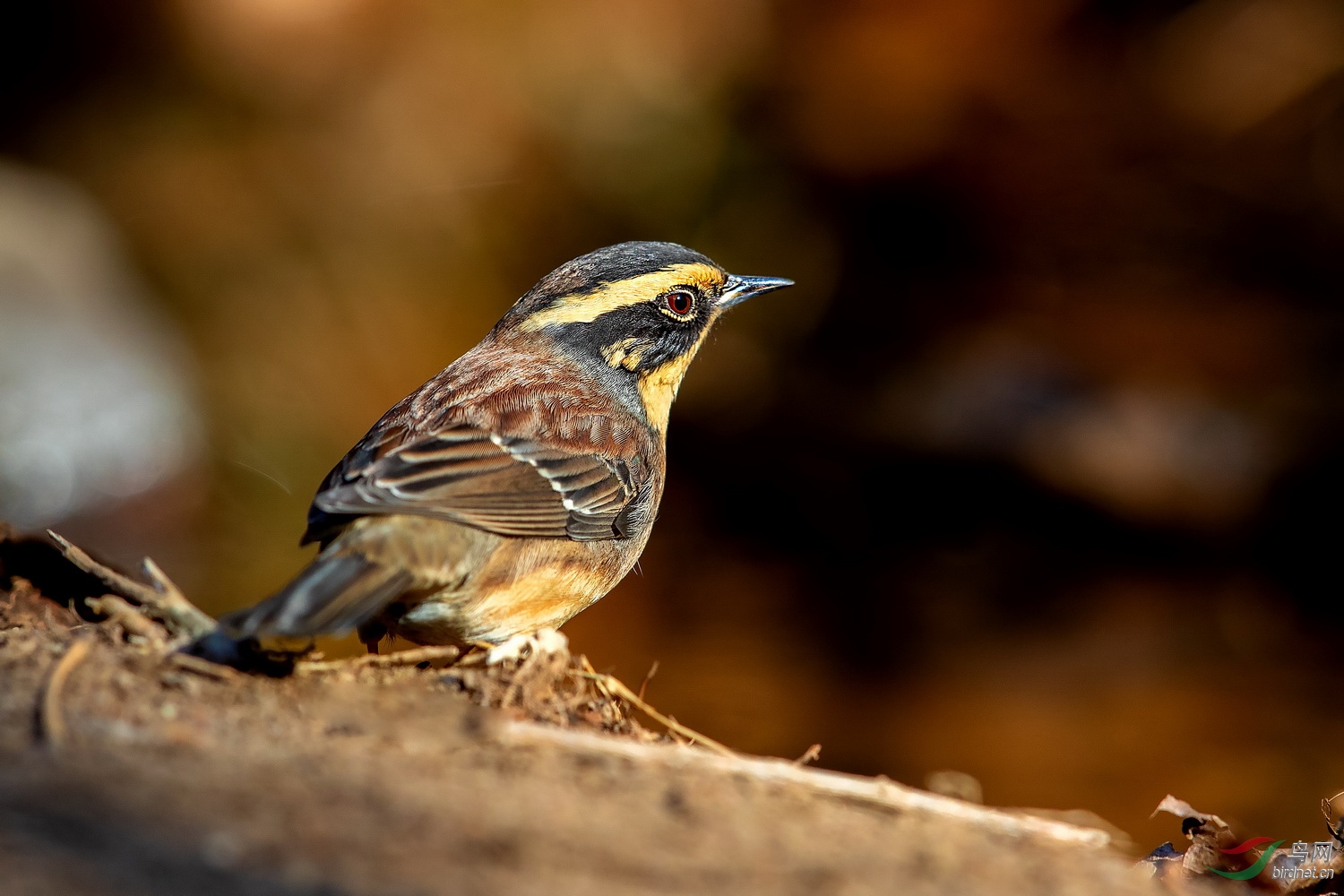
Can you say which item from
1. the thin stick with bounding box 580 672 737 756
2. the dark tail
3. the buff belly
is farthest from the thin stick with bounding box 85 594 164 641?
the thin stick with bounding box 580 672 737 756

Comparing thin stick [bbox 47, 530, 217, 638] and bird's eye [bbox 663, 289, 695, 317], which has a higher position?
bird's eye [bbox 663, 289, 695, 317]

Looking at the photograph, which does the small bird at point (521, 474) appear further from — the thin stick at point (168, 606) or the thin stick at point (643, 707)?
the thin stick at point (643, 707)

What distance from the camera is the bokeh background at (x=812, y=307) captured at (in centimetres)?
1191

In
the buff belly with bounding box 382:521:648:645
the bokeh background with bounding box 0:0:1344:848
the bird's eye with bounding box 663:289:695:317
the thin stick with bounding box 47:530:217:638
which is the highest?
the bokeh background with bounding box 0:0:1344:848

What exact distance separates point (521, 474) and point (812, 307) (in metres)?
9.39

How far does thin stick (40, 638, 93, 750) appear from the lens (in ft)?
12.0

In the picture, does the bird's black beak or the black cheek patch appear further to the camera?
the bird's black beak

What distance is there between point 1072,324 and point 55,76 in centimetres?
→ 1155

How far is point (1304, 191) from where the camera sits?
14.0m

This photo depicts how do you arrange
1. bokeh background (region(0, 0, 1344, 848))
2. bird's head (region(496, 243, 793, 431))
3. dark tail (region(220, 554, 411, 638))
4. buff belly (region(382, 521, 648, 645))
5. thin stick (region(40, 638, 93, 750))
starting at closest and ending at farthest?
thin stick (region(40, 638, 93, 750)) → dark tail (region(220, 554, 411, 638)) → buff belly (region(382, 521, 648, 645)) → bird's head (region(496, 243, 793, 431)) → bokeh background (region(0, 0, 1344, 848))

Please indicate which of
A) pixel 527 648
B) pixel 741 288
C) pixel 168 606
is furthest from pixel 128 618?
pixel 741 288

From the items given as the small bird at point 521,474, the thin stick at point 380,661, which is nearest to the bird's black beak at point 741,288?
the small bird at point 521,474

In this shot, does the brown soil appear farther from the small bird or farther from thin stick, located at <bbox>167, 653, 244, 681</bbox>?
the small bird

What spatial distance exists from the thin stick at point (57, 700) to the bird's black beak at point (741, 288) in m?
4.14
